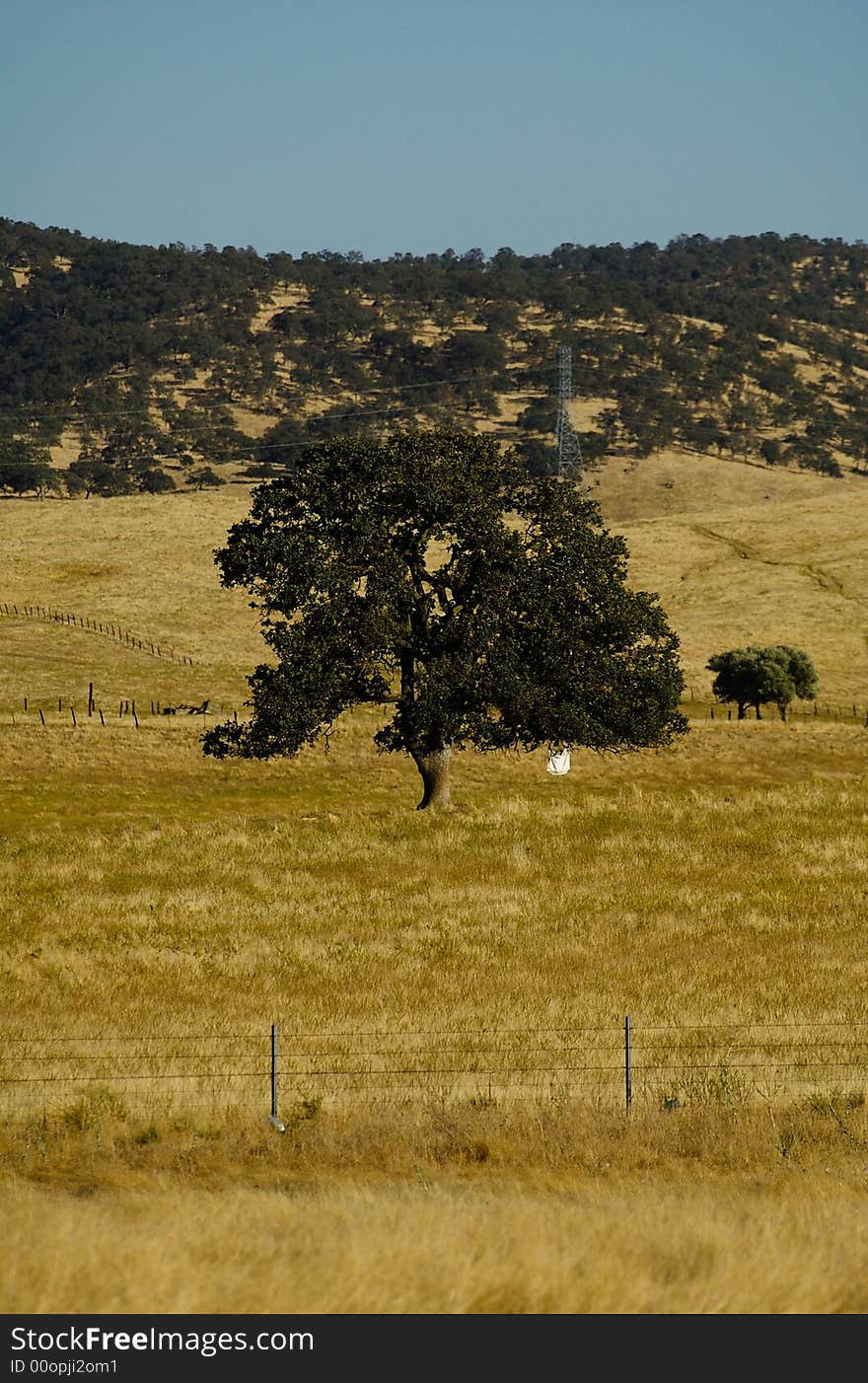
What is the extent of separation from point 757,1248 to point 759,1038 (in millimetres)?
9295

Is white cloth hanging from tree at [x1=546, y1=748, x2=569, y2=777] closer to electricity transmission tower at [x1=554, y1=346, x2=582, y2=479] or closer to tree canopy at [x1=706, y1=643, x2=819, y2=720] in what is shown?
tree canopy at [x1=706, y1=643, x2=819, y2=720]

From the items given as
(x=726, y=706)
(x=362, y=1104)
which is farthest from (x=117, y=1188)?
(x=726, y=706)

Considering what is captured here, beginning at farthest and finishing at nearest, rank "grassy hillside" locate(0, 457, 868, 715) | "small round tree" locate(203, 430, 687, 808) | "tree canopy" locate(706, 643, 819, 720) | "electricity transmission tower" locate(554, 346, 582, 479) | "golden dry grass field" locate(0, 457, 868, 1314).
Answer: "electricity transmission tower" locate(554, 346, 582, 479)
"grassy hillside" locate(0, 457, 868, 715)
"tree canopy" locate(706, 643, 819, 720)
"small round tree" locate(203, 430, 687, 808)
"golden dry grass field" locate(0, 457, 868, 1314)

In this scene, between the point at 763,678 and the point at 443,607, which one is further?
the point at 763,678

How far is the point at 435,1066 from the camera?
67.2 feet

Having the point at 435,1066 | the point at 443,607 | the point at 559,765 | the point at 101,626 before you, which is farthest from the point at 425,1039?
the point at 101,626

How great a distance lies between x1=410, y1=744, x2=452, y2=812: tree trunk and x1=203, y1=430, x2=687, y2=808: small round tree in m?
0.07

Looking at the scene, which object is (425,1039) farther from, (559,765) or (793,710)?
(793,710)

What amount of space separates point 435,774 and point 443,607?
499 centimetres

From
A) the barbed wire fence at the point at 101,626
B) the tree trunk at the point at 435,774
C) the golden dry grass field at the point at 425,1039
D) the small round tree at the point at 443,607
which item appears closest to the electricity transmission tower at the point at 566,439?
the barbed wire fence at the point at 101,626

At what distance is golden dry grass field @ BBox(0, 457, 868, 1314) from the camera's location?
40.4 feet

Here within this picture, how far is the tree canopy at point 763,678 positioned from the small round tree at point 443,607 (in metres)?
31.1

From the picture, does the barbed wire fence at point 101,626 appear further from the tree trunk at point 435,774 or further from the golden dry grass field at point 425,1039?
the tree trunk at point 435,774

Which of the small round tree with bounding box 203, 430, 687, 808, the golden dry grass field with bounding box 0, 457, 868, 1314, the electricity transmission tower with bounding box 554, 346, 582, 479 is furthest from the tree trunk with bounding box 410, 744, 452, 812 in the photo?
the electricity transmission tower with bounding box 554, 346, 582, 479
